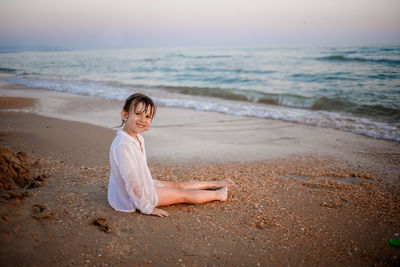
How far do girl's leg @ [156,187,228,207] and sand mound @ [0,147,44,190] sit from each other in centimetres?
152

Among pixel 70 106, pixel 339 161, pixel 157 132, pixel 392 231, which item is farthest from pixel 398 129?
pixel 70 106

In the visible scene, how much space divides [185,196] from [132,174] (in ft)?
2.44

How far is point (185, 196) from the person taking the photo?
297cm

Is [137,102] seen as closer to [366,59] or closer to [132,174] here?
[132,174]

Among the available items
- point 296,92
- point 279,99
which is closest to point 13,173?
point 279,99

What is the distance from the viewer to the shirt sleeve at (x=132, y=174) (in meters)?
2.55

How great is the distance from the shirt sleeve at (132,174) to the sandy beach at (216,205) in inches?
5.6

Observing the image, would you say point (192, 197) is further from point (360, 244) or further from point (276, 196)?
point (360, 244)

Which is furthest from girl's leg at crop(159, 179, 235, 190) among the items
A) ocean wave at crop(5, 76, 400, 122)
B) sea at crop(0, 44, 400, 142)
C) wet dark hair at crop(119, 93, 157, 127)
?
ocean wave at crop(5, 76, 400, 122)

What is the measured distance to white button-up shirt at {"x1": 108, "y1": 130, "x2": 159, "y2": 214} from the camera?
8.37 feet

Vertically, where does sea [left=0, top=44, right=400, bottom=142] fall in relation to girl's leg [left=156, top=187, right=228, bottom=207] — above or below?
above

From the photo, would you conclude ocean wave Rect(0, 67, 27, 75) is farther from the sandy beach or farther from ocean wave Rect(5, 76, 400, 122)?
the sandy beach

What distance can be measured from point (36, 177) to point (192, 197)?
6.73 feet

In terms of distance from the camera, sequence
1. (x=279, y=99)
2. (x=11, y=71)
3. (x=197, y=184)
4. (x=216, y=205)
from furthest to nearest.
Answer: (x=11, y=71)
(x=279, y=99)
(x=197, y=184)
(x=216, y=205)
